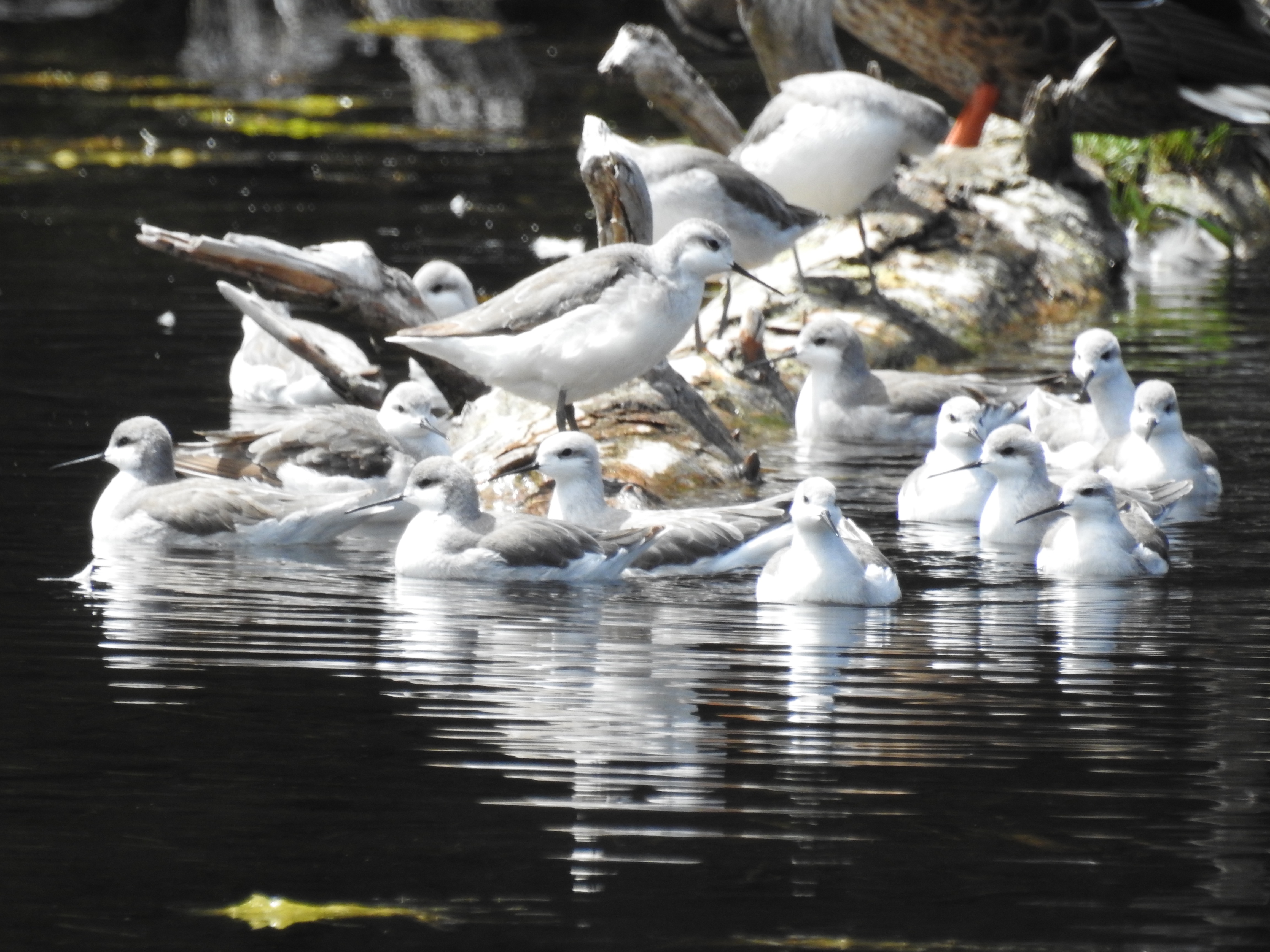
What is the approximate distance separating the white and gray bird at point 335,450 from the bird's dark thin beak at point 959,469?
2401mm

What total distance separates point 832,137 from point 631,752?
8157 mm

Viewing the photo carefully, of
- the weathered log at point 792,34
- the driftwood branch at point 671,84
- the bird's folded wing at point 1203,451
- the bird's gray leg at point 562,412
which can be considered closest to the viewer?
the bird's gray leg at point 562,412

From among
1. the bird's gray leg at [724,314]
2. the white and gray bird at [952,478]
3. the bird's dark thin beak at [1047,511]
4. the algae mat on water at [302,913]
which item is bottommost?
the algae mat on water at [302,913]

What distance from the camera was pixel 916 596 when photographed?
27.7 feet

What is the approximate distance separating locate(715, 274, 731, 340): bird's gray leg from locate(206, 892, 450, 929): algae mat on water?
826 centimetres

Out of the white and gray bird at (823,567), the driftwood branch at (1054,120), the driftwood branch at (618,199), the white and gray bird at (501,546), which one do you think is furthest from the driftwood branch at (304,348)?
the driftwood branch at (1054,120)

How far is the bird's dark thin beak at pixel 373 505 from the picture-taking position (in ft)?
30.5

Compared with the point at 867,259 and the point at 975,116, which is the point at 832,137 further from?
the point at 975,116

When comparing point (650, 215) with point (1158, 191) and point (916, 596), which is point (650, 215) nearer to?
point (916, 596)

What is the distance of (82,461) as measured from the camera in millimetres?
9820

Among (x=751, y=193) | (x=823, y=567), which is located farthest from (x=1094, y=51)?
(x=823, y=567)

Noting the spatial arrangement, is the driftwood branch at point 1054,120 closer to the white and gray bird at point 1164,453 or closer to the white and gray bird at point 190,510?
the white and gray bird at point 1164,453

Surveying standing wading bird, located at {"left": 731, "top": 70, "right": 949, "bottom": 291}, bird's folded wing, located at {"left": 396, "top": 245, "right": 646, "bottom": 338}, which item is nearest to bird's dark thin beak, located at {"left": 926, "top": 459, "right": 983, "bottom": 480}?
bird's folded wing, located at {"left": 396, "top": 245, "right": 646, "bottom": 338}

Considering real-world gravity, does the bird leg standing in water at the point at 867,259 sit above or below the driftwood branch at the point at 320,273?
above
